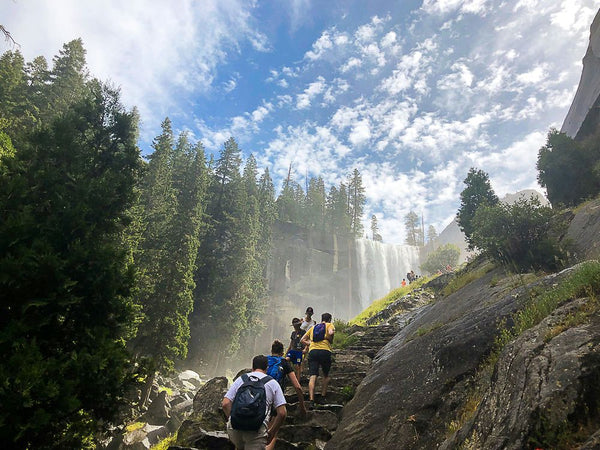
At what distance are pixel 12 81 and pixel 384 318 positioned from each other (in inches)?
1234

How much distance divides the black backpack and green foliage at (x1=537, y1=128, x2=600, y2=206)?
811 inches

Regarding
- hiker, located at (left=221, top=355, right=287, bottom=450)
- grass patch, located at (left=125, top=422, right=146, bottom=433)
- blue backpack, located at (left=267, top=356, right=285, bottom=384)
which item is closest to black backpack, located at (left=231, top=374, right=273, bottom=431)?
hiker, located at (left=221, top=355, right=287, bottom=450)

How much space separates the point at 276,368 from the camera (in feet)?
21.1

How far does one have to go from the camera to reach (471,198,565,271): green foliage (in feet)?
36.0

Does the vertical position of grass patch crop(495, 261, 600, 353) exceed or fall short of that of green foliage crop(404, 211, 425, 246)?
it falls short

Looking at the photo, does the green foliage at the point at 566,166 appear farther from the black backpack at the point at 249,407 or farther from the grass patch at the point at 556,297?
the black backpack at the point at 249,407

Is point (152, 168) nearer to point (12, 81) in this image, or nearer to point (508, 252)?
point (12, 81)

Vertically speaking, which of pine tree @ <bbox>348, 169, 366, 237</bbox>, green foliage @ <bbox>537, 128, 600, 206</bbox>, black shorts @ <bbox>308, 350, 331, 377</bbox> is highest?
pine tree @ <bbox>348, 169, 366, 237</bbox>

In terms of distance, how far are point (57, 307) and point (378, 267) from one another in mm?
64031

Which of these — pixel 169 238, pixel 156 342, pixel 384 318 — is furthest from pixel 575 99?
pixel 156 342

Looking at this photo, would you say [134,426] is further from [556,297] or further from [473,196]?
[473,196]

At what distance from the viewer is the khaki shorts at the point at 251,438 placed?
4.23 metres

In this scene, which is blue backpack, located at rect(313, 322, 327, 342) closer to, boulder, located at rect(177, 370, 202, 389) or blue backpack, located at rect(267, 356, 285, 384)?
blue backpack, located at rect(267, 356, 285, 384)

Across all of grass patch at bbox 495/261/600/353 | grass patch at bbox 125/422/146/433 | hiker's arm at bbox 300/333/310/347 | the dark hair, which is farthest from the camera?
grass patch at bbox 125/422/146/433
